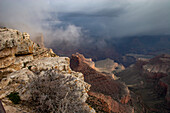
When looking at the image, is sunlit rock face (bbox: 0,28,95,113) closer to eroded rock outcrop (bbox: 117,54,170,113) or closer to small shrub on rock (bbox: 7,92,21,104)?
small shrub on rock (bbox: 7,92,21,104)

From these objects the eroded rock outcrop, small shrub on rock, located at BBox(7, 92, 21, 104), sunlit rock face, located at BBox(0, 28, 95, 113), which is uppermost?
sunlit rock face, located at BBox(0, 28, 95, 113)

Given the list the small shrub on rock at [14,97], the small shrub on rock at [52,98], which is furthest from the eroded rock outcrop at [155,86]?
the small shrub on rock at [14,97]

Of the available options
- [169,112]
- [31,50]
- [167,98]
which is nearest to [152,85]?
[167,98]

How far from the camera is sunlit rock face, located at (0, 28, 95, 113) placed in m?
7.92

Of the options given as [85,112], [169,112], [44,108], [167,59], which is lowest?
[169,112]

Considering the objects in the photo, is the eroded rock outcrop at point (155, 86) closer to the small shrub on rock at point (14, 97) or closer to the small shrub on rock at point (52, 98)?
the small shrub on rock at point (52, 98)

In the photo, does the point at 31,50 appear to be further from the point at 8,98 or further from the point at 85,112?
the point at 85,112

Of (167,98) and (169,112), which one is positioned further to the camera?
(167,98)

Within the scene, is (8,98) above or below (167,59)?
above

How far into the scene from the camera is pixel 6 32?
13.5m

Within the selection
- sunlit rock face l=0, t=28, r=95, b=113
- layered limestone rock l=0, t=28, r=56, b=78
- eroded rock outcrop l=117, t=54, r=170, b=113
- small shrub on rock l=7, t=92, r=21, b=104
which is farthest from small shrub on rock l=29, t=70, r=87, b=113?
eroded rock outcrop l=117, t=54, r=170, b=113

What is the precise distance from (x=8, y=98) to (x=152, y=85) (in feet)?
372

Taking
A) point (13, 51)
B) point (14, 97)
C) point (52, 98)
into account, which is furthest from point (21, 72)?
point (52, 98)

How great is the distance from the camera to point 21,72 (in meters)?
11.8
